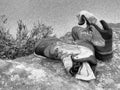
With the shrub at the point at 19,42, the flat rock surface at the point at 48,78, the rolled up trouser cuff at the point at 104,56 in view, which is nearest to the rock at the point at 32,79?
the flat rock surface at the point at 48,78

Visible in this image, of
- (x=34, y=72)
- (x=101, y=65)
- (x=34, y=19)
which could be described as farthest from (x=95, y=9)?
(x=34, y=72)

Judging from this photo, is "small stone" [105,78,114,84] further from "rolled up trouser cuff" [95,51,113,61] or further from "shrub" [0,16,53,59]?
"shrub" [0,16,53,59]

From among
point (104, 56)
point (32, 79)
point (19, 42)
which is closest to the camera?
point (32, 79)

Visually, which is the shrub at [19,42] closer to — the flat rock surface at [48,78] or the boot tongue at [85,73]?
Answer: the flat rock surface at [48,78]

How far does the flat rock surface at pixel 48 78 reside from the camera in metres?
0.47

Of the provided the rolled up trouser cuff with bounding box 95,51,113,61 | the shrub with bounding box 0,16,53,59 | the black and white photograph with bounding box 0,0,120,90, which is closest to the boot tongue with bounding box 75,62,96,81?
the black and white photograph with bounding box 0,0,120,90

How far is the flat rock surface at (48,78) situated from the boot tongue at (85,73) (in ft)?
0.05

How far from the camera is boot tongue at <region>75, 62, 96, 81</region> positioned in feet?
1.67

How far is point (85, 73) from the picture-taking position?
51 cm

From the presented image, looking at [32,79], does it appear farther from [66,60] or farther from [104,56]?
[104,56]

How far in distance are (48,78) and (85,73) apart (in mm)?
98

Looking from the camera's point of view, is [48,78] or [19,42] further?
[19,42]

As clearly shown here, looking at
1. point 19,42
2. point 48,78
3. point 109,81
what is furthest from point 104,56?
point 19,42

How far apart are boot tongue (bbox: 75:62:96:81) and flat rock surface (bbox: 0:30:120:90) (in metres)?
0.01
